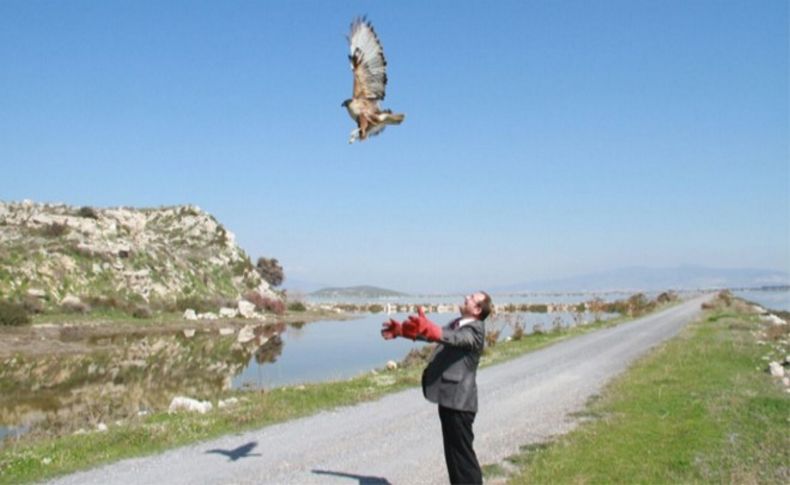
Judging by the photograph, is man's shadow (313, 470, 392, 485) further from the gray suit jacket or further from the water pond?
the water pond

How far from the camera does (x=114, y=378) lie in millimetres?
30047

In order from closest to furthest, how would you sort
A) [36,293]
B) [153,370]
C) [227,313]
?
[153,370] < [36,293] < [227,313]

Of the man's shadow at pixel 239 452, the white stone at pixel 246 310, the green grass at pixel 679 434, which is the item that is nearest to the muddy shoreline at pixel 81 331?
the white stone at pixel 246 310

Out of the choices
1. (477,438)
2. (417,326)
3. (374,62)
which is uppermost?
(374,62)

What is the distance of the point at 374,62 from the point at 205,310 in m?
61.6

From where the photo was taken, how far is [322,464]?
38.9 ft

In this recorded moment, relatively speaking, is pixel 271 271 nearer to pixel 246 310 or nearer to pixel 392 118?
pixel 246 310

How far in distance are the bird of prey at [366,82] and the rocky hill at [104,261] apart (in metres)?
49.0

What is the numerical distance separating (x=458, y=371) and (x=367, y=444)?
543 centimetres

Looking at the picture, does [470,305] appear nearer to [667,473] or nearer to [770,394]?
[667,473]

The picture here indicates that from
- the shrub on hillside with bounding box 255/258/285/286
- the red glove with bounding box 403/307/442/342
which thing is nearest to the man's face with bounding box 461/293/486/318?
the red glove with bounding box 403/307/442/342

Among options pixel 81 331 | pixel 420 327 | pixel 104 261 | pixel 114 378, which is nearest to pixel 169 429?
pixel 420 327

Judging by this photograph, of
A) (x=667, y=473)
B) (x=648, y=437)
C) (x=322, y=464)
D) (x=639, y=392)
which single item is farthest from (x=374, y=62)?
(x=639, y=392)

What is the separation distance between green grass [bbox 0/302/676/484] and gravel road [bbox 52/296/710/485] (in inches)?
21.5
